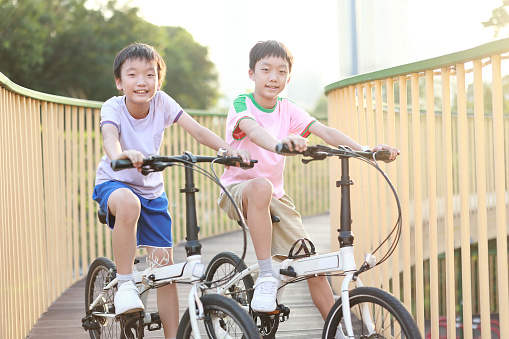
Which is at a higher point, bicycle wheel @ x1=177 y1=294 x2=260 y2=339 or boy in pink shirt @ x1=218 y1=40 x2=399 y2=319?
boy in pink shirt @ x1=218 y1=40 x2=399 y2=319

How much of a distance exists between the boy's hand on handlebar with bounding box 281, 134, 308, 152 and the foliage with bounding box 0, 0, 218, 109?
2277cm

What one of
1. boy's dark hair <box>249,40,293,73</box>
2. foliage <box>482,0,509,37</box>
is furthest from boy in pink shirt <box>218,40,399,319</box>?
foliage <box>482,0,509,37</box>

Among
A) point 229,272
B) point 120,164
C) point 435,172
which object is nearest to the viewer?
point 120,164

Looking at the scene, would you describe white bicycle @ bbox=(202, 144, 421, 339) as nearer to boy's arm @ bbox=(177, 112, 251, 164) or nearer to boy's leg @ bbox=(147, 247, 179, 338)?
boy's leg @ bbox=(147, 247, 179, 338)

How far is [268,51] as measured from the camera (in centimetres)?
341

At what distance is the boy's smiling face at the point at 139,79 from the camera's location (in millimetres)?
3277

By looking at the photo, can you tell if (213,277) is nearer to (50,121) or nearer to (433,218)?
(433,218)

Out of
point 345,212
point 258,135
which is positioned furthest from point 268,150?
point 345,212

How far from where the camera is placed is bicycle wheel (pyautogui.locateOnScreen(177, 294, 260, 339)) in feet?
8.50

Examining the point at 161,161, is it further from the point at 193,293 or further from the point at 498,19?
the point at 498,19

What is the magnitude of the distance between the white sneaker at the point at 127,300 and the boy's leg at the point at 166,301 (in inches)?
13.1

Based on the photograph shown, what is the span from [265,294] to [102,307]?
108 centimetres

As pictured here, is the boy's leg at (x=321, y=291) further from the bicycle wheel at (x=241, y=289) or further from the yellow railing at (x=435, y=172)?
the yellow railing at (x=435, y=172)

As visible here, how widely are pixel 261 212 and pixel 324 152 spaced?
18.0 inches
